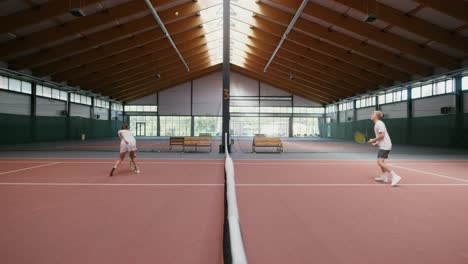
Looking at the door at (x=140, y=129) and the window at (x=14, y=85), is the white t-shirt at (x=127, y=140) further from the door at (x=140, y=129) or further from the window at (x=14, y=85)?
the door at (x=140, y=129)

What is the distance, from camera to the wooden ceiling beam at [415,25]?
42.0 ft

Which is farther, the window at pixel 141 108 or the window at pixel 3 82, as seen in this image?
the window at pixel 141 108

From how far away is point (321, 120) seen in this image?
39781mm

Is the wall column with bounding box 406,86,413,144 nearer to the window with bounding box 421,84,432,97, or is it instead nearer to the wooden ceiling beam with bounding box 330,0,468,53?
the window with bounding box 421,84,432,97

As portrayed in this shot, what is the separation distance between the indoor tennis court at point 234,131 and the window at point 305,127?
17 cm

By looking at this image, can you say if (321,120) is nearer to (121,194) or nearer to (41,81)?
(41,81)

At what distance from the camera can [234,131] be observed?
39.2 meters

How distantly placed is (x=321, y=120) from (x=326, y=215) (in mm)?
37923

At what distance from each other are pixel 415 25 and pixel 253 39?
12.9 metres

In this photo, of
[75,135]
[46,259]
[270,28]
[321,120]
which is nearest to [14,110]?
[75,135]

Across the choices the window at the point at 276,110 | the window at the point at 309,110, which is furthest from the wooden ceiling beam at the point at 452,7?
the window at the point at 309,110

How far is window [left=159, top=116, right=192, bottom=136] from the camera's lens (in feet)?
124

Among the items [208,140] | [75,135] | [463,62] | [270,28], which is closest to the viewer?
[208,140]

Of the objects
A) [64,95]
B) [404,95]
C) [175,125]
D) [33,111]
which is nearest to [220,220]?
[33,111]
